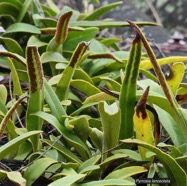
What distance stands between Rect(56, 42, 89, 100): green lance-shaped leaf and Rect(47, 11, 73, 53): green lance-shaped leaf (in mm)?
168

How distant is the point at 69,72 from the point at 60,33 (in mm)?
241

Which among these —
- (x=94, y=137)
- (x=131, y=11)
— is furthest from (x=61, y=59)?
(x=131, y=11)

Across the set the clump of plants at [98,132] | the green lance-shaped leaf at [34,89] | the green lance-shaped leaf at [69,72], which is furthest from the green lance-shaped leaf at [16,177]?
the green lance-shaped leaf at [69,72]

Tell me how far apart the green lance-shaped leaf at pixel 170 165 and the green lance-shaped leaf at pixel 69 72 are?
230 millimetres

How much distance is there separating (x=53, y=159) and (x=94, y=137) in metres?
0.11

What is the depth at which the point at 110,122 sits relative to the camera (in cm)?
102

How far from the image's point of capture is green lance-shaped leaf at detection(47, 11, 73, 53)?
127cm

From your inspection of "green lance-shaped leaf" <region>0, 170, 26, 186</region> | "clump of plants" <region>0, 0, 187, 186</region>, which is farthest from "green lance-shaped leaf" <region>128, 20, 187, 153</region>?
"green lance-shaped leaf" <region>0, 170, 26, 186</region>

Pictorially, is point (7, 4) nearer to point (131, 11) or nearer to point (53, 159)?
point (53, 159)

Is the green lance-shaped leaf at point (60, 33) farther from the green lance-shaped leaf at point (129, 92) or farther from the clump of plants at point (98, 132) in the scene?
the green lance-shaped leaf at point (129, 92)

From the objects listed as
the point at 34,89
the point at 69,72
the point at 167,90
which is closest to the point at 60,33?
the point at 69,72

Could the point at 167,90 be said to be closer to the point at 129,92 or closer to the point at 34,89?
the point at 129,92

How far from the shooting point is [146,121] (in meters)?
1.02

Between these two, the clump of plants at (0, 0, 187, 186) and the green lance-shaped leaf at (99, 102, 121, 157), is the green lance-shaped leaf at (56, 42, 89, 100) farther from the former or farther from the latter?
the green lance-shaped leaf at (99, 102, 121, 157)
